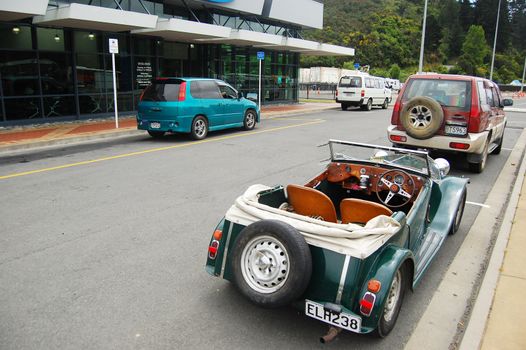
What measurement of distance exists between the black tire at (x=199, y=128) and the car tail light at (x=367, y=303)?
33.6ft

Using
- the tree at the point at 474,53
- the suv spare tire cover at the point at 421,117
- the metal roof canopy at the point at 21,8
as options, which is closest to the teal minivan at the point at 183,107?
the metal roof canopy at the point at 21,8

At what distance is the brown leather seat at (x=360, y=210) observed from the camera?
12.4ft

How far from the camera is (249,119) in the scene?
50.0ft

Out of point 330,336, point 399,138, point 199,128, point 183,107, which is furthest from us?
point 199,128

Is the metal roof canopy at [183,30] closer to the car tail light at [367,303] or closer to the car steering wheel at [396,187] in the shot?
the car steering wheel at [396,187]

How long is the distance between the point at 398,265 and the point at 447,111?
6450 mm

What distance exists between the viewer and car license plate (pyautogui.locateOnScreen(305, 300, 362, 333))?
2.96 metres

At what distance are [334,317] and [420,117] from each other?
6.47 metres

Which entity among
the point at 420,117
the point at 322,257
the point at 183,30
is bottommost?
the point at 322,257

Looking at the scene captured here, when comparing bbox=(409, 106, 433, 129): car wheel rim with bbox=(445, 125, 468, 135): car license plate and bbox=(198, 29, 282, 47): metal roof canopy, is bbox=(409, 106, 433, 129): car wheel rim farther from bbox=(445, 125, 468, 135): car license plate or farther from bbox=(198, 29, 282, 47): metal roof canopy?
bbox=(198, 29, 282, 47): metal roof canopy

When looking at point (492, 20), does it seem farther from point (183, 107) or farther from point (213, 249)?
point (213, 249)

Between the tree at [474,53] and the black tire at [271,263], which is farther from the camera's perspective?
the tree at [474,53]

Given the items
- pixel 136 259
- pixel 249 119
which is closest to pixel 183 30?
pixel 249 119

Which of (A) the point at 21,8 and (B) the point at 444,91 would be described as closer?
(B) the point at 444,91
